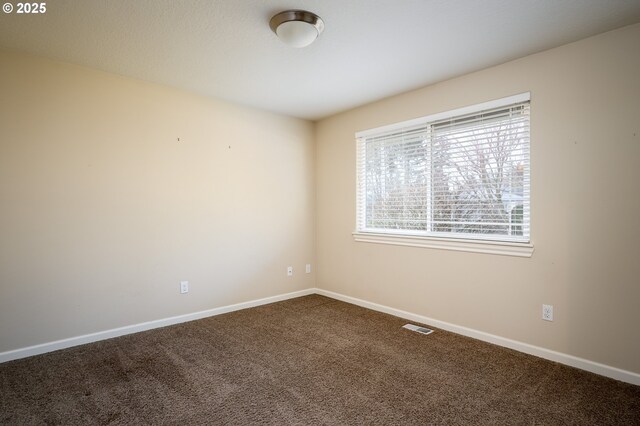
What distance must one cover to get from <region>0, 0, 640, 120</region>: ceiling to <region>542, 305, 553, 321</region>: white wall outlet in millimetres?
1974

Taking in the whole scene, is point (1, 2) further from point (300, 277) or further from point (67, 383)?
point (300, 277)

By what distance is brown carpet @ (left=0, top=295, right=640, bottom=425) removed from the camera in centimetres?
185

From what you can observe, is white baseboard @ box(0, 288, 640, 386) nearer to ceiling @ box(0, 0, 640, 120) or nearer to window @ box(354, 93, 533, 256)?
window @ box(354, 93, 533, 256)

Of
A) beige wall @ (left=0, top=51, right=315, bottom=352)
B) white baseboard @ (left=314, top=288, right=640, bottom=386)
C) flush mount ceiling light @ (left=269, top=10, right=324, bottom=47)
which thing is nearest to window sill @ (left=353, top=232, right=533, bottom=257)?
white baseboard @ (left=314, top=288, right=640, bottom=386)

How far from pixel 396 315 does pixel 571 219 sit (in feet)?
6.08

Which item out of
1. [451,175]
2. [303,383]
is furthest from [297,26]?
[303,383]

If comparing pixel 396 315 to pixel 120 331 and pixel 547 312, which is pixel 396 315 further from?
pixel 120 331

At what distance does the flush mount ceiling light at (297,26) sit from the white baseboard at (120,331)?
109 inches

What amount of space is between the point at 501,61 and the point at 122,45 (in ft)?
9.77

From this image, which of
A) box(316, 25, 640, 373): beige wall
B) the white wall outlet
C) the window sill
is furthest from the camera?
the window sill

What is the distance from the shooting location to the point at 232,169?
3.79 m

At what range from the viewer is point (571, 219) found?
2441 mm

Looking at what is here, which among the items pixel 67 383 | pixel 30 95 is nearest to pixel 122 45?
pixel 30 95

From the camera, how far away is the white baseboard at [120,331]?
258 cm
